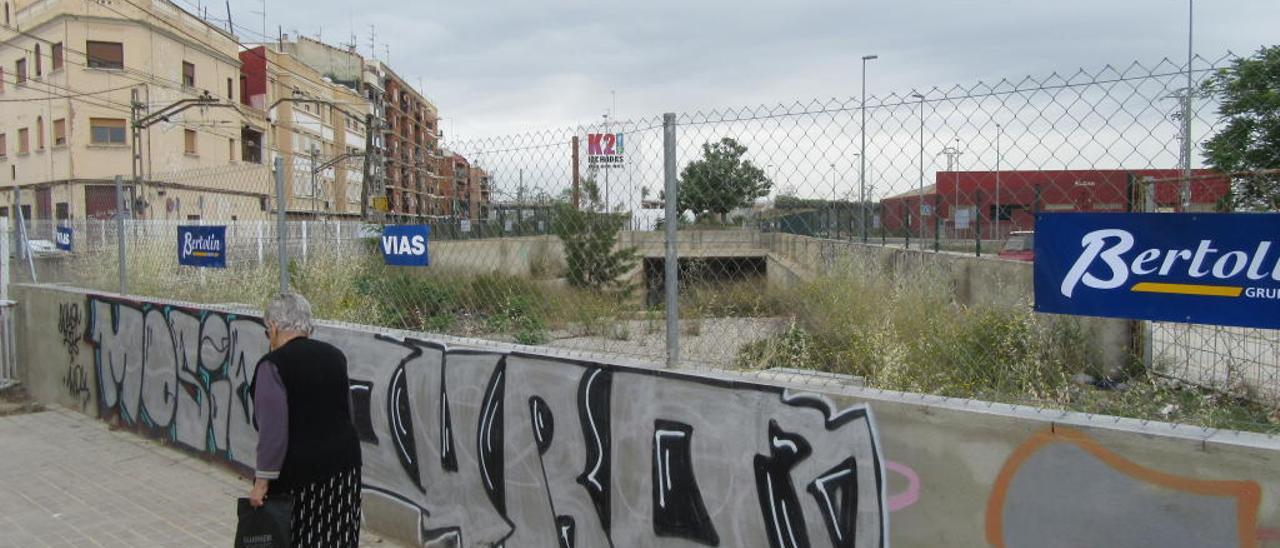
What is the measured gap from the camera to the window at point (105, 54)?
3381cm

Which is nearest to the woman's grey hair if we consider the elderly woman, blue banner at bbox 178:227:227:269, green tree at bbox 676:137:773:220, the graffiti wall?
the elderly woman

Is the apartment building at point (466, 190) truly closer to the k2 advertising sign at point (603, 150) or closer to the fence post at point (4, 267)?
the k2 advertising sign at point (603, 150)

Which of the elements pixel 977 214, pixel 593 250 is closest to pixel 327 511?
pixel 593 250

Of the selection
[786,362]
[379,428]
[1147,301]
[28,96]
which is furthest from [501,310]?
[28,96]

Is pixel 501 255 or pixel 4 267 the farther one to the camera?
pixel 4 267

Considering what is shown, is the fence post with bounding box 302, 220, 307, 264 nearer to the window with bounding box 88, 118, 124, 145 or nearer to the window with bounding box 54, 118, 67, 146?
the window with bounding box 88, 118, 124, 145

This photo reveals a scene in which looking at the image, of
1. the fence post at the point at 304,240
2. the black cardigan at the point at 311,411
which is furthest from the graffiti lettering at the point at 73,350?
the black cardigan at the point at 311,411

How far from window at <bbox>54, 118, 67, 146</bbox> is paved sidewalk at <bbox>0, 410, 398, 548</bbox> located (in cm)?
3242

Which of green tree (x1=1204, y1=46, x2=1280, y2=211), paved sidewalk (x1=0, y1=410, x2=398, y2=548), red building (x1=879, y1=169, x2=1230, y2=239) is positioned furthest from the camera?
paved sidewalk (x1=0, y1=410, x2=398, y2=548)

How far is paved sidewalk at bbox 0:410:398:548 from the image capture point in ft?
16.6

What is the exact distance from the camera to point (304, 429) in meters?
3.29

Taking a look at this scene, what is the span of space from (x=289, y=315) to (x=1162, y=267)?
310cm

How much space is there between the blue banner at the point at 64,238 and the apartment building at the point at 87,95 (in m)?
23.0

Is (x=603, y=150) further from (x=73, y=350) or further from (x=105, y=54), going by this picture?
(x=105, y=54)
